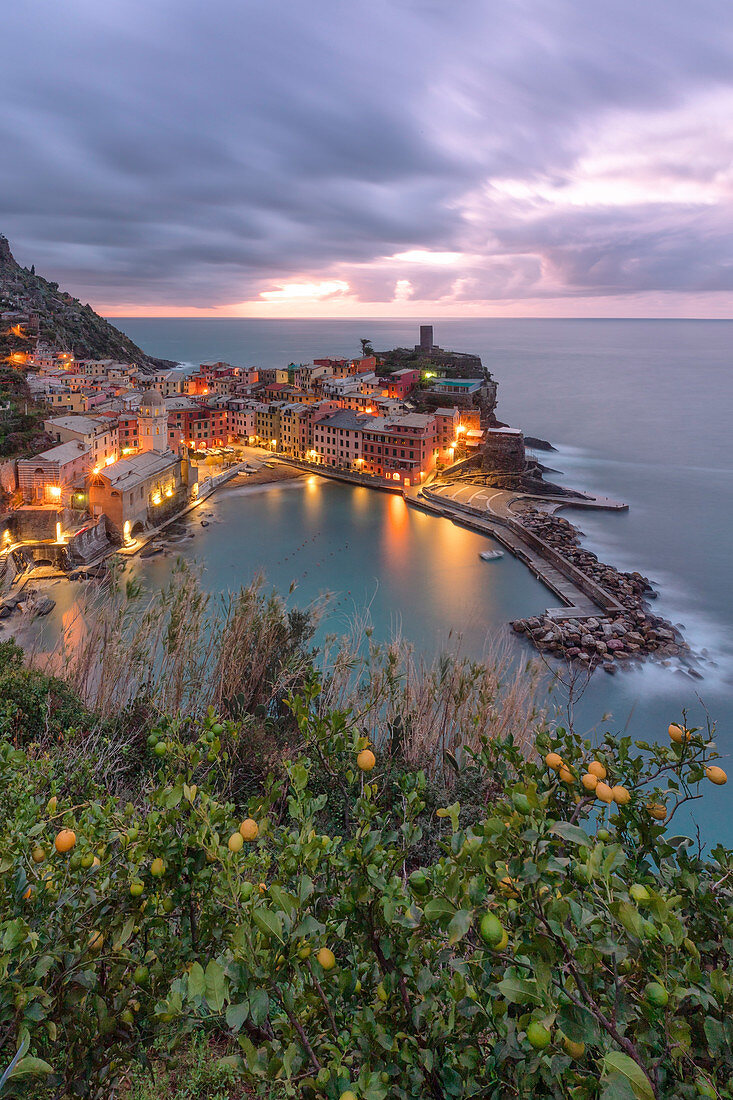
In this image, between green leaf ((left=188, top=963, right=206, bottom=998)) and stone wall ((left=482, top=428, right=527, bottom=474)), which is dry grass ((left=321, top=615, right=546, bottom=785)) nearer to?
→ green leaf ((left=188, top=963, right=206, bottom=998))

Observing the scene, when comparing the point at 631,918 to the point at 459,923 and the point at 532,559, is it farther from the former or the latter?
the point at 532,559

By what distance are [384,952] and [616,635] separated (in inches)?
518

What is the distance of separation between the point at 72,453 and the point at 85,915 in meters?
18.8

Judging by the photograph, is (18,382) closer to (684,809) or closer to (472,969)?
(684,809)

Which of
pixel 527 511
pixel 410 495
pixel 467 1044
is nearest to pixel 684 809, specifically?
pixel 467 1044

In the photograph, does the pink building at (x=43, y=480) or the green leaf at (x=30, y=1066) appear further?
the pink building at (x=43, y=480)

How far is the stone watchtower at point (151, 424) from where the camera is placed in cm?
2303

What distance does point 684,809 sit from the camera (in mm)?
8383

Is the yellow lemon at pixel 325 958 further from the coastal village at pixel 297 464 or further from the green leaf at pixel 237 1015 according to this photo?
the coastal village at pixel 297 464

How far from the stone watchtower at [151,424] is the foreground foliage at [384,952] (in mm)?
23325

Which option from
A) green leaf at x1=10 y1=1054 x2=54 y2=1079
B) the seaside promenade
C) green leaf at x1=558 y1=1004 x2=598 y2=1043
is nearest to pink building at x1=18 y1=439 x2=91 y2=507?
the seaside promenade

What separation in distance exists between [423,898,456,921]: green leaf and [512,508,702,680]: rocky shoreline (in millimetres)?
10781

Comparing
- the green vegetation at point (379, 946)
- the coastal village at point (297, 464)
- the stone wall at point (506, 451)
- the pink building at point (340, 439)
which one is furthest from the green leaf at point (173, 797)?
the pink building at point (340, 439)

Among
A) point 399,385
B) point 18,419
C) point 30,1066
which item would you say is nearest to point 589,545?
point 399,385
